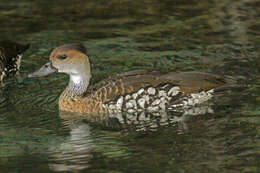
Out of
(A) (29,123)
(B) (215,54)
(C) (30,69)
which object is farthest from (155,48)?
(A) (29,123)

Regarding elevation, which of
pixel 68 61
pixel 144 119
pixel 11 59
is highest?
pixel 68 61

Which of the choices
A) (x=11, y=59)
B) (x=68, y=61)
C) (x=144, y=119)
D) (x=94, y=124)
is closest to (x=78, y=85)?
(x=68, y=61)

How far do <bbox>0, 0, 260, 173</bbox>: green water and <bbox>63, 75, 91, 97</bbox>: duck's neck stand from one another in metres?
0.36

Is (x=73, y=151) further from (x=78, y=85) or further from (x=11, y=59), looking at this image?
(x=11, y=59)

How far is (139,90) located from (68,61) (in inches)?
44.4

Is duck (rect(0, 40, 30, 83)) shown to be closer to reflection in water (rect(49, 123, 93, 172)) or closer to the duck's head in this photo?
the duck's head

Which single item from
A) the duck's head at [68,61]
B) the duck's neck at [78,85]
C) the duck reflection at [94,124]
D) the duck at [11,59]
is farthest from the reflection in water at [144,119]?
the duck at [11,59]

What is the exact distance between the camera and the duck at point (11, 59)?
38.2ft

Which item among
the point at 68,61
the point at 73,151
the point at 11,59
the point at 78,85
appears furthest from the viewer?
the point at 11,59

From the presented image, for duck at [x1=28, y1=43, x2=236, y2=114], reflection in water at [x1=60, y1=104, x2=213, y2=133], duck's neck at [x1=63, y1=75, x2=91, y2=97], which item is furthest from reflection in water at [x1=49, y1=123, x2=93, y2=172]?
duck's neck at [x1=63, y1=75, x2=91, y2=97]

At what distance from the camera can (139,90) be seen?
9.76 m

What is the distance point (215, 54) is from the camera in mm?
11711

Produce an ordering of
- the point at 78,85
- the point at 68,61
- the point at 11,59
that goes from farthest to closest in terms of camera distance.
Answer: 1. the point at 11,59
2. the point at 78,85
3. the point at 68,61

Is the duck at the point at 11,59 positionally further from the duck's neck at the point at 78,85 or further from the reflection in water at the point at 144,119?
the reflection in water at the point at 144,119
